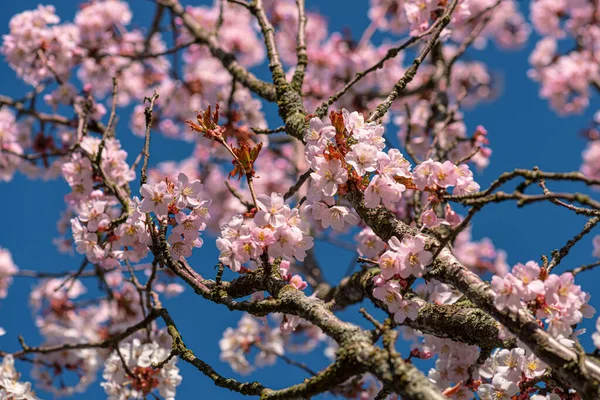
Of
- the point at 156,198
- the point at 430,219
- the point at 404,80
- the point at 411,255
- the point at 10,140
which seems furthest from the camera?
the point at 10,140

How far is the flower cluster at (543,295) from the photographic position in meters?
1.80

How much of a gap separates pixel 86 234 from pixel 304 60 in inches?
62.0

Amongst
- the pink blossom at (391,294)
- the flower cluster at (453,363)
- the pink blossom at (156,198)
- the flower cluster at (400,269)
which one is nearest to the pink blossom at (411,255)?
the flower cluster at (400,269)

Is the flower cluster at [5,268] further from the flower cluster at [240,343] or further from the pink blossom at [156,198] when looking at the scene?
the pink blossom at [156,198]

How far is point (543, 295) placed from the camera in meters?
1.88

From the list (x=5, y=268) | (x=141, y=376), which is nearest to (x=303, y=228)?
(x=141, y=376)

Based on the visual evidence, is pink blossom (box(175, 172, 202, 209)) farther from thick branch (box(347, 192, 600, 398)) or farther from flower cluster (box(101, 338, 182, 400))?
flower cluster (box(101, 338, 182, 400))

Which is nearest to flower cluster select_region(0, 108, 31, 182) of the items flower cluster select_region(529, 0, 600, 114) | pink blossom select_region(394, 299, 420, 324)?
pink blossom select_region(394, 299, 420, 324)

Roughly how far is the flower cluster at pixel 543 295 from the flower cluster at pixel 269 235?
2.38 feet

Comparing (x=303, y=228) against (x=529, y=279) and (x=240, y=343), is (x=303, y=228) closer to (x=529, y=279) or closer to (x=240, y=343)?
(x=529, y=279)

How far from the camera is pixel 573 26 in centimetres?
791

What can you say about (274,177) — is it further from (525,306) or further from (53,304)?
(525,306)

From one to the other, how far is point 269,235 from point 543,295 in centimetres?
94

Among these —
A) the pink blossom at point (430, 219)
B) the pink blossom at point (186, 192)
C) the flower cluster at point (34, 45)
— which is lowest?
the pink blossom at point (430, 219)
